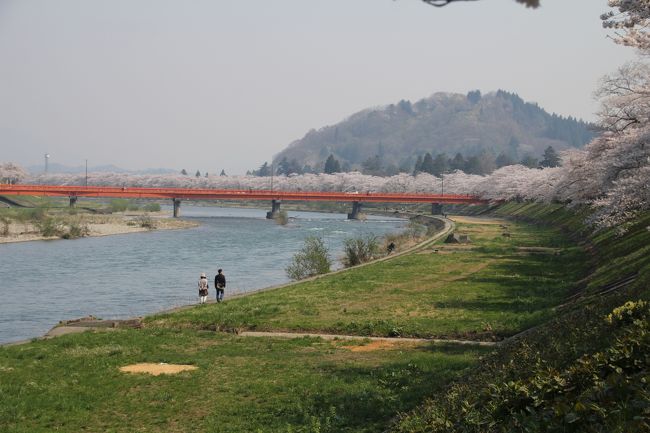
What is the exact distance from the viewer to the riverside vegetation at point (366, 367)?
1205 centimetres

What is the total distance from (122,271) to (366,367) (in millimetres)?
48872

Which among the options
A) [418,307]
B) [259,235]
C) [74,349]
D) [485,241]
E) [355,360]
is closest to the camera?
[355,360]

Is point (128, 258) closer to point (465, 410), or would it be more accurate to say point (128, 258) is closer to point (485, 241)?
point (485, 241)

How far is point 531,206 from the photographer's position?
134 m

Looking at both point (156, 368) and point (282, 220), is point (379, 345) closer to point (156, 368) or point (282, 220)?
point (156, 368)


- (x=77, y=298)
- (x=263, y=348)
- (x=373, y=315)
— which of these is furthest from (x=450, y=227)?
(x=263, y=348)

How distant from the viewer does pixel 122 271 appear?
218 feet

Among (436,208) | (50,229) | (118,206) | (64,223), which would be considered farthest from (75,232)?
(436,208)

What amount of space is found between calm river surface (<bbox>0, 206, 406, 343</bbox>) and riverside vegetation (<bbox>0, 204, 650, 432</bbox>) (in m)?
12.8

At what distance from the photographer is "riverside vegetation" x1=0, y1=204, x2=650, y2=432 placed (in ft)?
39.5

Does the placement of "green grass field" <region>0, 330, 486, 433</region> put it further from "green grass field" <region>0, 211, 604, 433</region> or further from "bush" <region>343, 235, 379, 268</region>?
"bush" <region>343, 235, 379, 268</region>

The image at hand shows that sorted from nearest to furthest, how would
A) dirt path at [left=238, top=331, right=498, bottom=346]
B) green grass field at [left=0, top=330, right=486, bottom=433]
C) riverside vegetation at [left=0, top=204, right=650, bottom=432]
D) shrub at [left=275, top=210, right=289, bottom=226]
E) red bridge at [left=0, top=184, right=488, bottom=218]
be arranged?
riverside vegetation at [left=0, top=204, right=650, bottom=432], green grass field at [left=0, top=330, right=486, bottom=433], dirt path at [left=238, top=331, right=498, bottom=346], red bridge at [left=0, top=184, right=488, bottom=218], shrub at [left=275, top=210, right=289, bottom=226]

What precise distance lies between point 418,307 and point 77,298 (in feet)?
88.8

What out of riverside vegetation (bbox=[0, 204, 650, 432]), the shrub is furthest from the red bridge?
riverside vegetation (bbox=[0, 204, 650, 432])
